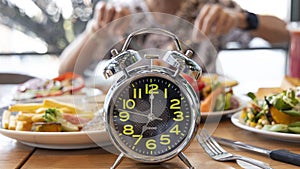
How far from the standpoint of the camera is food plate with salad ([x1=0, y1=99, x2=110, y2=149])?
1044mm

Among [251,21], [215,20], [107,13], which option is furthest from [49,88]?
[251,21]

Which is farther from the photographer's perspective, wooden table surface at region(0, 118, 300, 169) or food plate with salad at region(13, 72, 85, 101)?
food plate with salad at region(13, 72, 85, 101)

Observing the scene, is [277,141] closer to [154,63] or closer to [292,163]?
[292,163]

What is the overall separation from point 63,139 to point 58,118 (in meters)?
0.10

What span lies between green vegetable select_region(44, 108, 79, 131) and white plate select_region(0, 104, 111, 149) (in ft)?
0.14

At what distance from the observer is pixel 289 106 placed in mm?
1156

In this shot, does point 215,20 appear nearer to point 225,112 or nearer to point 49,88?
point 49,88

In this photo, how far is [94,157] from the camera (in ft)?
3.42

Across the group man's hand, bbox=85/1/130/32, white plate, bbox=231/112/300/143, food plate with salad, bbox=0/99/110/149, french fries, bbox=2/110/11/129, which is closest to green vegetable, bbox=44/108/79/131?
food plate with salad, bbox=0/99/110/149

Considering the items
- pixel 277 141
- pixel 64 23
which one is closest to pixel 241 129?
pixel 277 141

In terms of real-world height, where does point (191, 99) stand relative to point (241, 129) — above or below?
above

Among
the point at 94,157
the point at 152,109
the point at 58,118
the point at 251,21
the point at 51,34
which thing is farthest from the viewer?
the point at 51,34

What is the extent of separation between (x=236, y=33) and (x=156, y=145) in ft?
7.17

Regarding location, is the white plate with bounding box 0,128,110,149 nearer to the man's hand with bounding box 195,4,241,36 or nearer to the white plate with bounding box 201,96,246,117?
the white plate with bounding box 201,96,246,117
